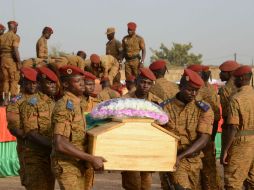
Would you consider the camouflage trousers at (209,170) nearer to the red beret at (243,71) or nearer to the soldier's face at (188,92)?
the red beret at (243,71)

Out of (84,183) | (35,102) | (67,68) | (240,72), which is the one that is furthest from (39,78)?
(240,72)

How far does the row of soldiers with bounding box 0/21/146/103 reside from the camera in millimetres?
16672

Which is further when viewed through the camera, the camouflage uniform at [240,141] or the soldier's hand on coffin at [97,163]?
the camouflage uniform at [240,141]

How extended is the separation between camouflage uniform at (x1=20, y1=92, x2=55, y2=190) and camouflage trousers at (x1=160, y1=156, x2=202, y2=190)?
1.44 meters

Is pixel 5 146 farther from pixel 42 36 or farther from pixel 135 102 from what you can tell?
pixel 135 102

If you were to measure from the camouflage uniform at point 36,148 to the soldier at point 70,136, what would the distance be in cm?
88

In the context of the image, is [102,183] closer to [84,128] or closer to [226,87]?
[226,87]

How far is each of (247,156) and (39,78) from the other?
279 centimetres

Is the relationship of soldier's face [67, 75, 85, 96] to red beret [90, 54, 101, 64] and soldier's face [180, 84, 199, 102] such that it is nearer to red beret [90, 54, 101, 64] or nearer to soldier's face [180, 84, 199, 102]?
soldier's face [180, 84, 199, 102]

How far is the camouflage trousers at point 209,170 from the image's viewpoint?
9.41 metres

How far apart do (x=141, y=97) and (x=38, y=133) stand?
5.70 feet

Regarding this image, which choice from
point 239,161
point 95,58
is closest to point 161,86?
point 239,161

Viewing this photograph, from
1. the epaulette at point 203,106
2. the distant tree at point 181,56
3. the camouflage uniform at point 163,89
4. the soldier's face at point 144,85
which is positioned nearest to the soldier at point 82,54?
the camouflage uniform at point 163,89

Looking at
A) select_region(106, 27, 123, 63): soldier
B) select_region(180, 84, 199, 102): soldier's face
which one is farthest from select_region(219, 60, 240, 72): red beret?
select_region(106, 27, 123, 63): soldier
